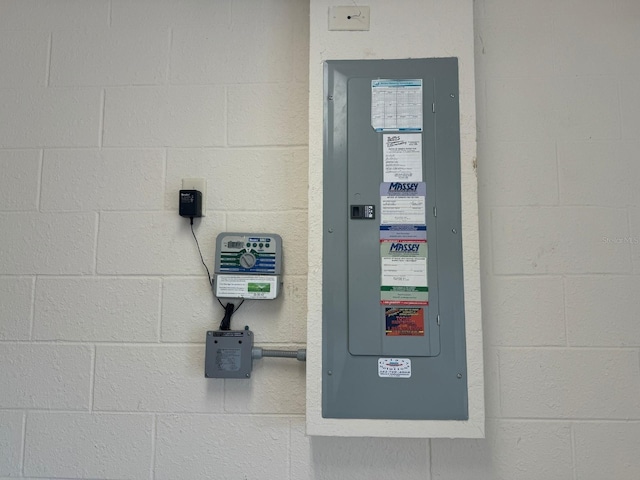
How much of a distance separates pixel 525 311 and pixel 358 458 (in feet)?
2.32

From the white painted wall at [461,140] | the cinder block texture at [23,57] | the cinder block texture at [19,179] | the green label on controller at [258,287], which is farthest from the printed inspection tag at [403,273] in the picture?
the cinder block texture at [23,57]

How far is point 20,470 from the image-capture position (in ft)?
5.03

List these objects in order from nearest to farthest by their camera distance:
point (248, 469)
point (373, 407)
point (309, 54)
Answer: point (373, 407), point (248, 469), point (309, 54)

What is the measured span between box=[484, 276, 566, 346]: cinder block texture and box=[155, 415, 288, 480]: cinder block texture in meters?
0.75

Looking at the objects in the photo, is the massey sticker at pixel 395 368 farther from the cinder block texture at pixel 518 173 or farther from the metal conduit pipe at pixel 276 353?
the cinder block texture at pixel 518 173

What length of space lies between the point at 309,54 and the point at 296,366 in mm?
1038

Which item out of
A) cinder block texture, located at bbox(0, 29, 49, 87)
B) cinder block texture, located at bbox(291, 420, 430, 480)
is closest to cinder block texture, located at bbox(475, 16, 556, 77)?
cinder block texture, located at bbox(291, 420, 430, 480)

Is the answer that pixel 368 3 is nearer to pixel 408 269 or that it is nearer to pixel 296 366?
pixel 408 269

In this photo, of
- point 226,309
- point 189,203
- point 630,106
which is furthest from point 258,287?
point 630,106

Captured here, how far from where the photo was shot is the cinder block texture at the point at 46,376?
1.55 meters

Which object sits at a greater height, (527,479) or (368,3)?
(368,3)

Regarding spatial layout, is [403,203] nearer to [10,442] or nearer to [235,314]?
[235,314]

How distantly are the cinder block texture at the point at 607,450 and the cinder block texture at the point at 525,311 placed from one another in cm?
28

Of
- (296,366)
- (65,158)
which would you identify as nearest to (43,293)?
(65,158)
